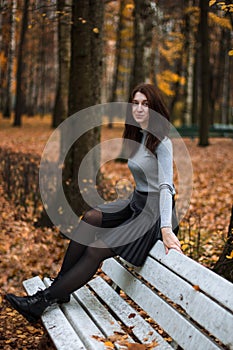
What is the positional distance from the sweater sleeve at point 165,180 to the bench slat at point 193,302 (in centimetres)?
31

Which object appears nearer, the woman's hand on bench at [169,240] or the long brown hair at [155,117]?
the woman's hand on bench at [169,240]

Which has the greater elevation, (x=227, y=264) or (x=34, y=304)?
(x=227, y=264)

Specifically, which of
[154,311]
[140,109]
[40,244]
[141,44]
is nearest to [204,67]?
[141,44]

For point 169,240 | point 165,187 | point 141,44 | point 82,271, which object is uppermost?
point 141,44

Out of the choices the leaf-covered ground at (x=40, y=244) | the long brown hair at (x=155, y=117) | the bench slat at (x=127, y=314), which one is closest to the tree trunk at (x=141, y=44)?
the leaf-covered ground at (x=40, y=244)

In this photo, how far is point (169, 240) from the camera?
318cm

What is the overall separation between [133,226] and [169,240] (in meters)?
0.41

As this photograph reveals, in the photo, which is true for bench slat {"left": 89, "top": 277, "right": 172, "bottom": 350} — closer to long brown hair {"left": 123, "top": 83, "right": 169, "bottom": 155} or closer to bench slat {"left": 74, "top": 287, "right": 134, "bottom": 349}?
bench slat {"left": 74, "top": 287, "right": 134, "bottom": 349}

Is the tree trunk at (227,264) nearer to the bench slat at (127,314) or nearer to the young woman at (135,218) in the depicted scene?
the young woman at (135,218)

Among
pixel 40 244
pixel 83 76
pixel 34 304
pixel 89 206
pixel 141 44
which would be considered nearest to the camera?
pixel 34 304

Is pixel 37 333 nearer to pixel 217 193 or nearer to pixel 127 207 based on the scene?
pixel 127 207

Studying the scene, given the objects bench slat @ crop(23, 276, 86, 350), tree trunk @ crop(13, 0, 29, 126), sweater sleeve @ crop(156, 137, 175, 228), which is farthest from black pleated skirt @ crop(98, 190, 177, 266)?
tree trunk @ crop(13, 0, 29, 126)

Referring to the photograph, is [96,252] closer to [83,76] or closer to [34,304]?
[34,304]

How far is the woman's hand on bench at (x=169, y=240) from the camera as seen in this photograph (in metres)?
3.12
